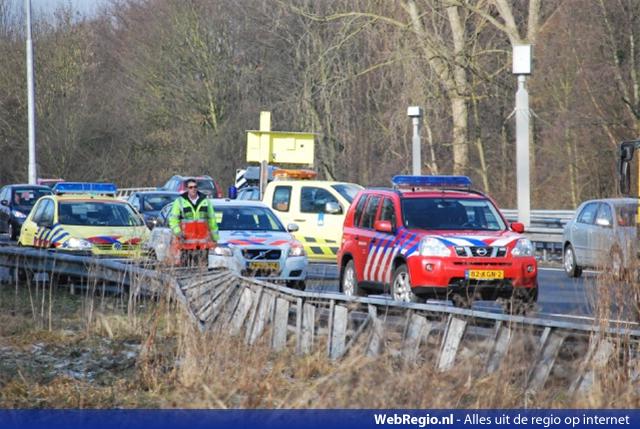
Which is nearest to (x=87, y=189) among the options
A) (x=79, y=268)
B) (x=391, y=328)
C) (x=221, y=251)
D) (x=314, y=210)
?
(x=314, y=210)

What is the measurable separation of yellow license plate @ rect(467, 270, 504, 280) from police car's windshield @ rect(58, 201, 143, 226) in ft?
26.3

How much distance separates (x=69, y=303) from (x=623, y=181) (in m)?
7.64

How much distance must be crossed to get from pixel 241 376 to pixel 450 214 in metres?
8.44

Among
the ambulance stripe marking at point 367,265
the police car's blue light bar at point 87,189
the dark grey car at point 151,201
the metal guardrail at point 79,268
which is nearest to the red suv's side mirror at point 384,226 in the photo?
the ambulance stripe marking at point 367,265

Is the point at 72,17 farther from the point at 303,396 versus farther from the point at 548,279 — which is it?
the point at 303,396

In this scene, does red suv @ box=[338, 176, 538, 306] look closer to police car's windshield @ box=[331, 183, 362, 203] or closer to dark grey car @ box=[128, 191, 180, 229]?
police car's windshield @ box=[331, 183, 362, 203]

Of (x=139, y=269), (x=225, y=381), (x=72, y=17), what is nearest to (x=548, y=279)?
(x=139, y=269)

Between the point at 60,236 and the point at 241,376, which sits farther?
the point at 60,236

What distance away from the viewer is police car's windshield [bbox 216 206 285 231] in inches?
842

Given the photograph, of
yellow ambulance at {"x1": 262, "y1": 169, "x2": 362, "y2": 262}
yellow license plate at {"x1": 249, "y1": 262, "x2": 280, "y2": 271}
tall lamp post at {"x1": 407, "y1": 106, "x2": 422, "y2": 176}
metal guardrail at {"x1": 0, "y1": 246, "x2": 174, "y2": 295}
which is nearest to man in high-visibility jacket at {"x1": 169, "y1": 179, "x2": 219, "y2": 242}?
metal guardrail at {"x1": 0, "y1": 246, "x2": 174, "y2": 295}

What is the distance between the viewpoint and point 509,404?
8875mm

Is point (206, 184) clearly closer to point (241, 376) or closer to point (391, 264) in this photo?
point (391, 264)

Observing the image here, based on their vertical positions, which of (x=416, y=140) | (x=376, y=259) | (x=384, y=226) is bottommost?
(x=376, y=259)

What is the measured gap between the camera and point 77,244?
72.4ft
